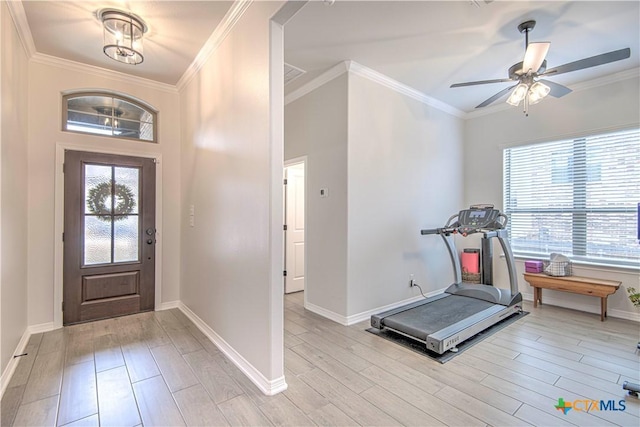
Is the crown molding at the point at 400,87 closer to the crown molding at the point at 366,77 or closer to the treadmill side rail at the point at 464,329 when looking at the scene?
the crown molding at the point at 366,77

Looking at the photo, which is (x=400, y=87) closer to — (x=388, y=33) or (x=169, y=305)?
(x=388, y=33)

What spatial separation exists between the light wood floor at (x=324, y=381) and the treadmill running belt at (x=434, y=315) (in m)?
0.23

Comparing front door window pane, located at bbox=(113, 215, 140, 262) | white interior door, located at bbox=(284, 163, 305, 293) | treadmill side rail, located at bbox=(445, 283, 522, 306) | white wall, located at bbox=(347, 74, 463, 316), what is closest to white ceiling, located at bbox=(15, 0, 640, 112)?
white wall, located at bbox=(347, 74, 463, 316)

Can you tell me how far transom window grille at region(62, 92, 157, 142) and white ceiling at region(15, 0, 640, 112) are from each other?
0.41 metres

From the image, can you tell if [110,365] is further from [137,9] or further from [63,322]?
[137,9]

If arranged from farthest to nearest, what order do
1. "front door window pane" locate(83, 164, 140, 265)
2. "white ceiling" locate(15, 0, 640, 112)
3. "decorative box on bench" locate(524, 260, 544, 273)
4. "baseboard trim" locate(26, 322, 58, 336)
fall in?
1. "decorative box on bench" locate(524, 260, 544, 273)
2. "front door window pane" locate(83, 164, 140, 265)
3. "baseboard trim" locate(26, 322, 58, 336)
4. "white ceiling" locate(15, 0, 640, 112)

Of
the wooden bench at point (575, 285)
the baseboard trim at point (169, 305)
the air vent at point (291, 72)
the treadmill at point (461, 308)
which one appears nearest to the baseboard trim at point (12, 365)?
the baseboard trim at point (169, 305)

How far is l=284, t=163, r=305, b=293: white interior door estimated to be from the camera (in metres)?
4.88

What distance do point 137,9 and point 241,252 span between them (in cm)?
223

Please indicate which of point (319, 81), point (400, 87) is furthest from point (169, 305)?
point (400, 87)

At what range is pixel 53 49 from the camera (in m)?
3.21

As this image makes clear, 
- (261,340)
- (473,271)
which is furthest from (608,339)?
(261,340)

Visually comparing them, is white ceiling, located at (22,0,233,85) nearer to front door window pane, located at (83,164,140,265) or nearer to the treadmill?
front door window pane, located at (83,164,140,265)

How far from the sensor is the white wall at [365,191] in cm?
362
